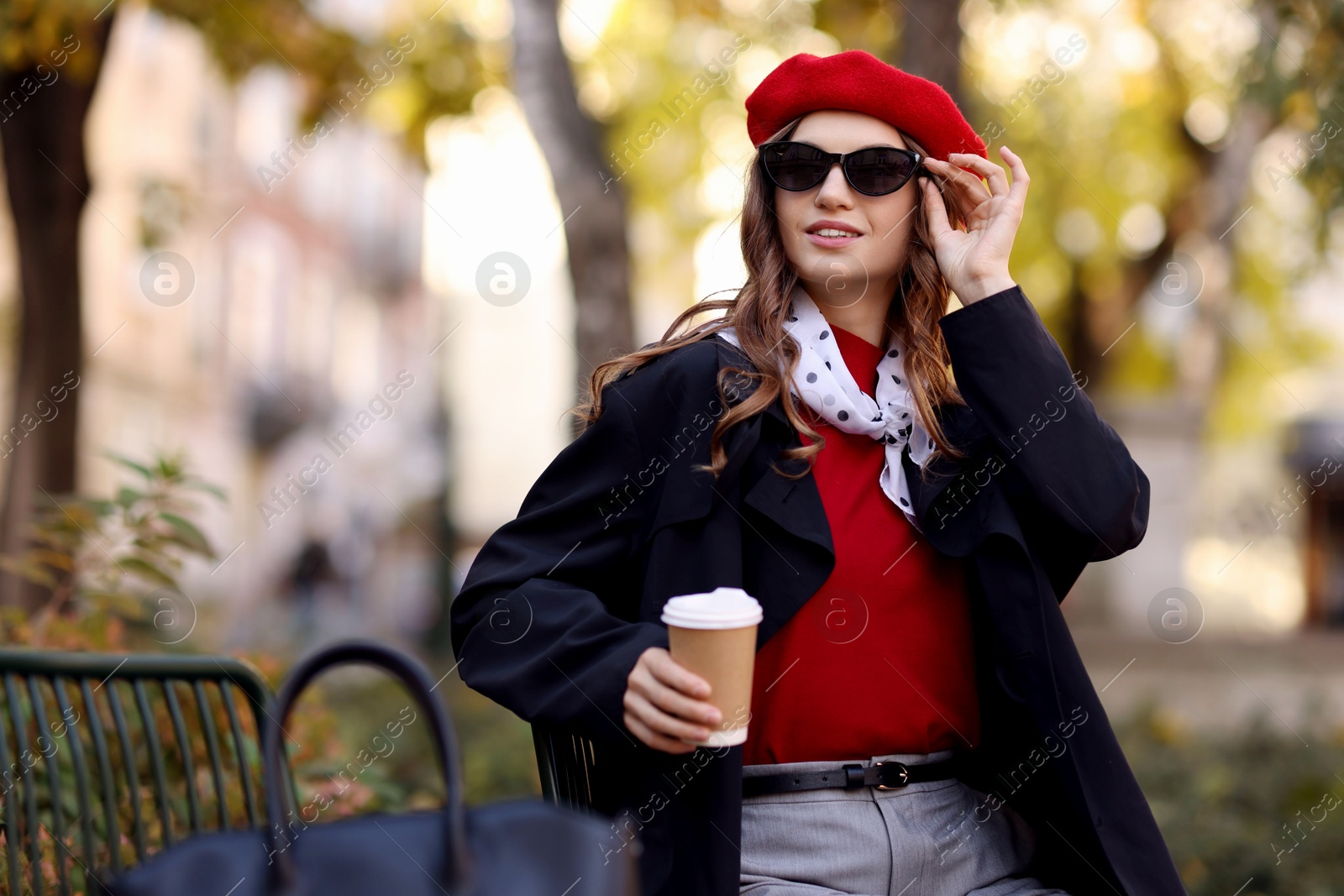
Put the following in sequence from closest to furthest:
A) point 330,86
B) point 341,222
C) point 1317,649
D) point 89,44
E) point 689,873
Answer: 1. point 689,873
2. point 89,44
3. point 330,86
4. point 1317,649
5. point 341,222

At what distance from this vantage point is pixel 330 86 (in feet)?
26.0

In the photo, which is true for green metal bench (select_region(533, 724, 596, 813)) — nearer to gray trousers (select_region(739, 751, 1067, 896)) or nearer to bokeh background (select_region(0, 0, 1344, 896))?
gray trousers (select_region(739, 751, 1067, 896))

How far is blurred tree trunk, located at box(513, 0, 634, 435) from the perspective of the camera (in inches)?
232

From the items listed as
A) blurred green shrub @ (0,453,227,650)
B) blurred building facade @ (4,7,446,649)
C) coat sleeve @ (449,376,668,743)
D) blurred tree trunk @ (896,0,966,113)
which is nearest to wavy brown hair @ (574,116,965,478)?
coat sleeve @ (449,376,668,743)

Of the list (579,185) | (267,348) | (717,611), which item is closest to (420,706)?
(717,611)

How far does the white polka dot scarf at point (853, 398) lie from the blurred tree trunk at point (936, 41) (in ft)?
10.2

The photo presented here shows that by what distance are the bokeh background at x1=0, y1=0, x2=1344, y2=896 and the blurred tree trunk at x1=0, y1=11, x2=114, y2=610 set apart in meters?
0.02

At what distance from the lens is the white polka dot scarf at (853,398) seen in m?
2.26

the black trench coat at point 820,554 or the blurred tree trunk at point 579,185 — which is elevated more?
the blurred tree trunk at point 579,185

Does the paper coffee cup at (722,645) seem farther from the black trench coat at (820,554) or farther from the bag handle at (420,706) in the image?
the bag handle at (420,706)

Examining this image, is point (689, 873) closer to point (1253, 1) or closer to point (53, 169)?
point (53, 169)

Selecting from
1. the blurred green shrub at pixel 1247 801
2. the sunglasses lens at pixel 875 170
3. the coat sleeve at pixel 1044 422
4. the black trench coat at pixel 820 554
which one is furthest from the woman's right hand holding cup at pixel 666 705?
the blurred green shrub at pixel 1247 801

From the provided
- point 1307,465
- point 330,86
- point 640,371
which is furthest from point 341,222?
point 640,371

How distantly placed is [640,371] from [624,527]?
0.94 ft
